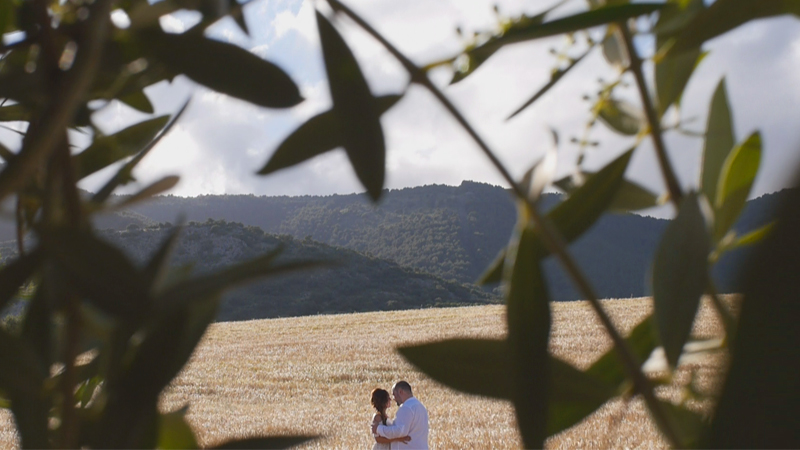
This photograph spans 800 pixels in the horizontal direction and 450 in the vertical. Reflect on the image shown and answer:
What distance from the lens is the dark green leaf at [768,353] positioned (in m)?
0.08

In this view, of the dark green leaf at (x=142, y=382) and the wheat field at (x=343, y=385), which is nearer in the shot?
the dark green leaf at (x=142, y=382)

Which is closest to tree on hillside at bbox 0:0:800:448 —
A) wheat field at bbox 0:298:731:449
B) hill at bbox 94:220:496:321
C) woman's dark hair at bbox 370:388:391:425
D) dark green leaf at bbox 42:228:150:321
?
dark green leaf at bbox 42:228:150:321

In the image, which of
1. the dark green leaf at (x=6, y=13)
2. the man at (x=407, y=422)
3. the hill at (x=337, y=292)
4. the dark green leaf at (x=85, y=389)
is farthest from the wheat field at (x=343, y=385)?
the dark green leaf at (x=6, y=13)

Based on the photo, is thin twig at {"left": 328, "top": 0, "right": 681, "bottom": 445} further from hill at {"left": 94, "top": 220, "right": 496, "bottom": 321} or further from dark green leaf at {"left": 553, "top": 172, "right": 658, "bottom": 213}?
hill at {"left": 94, "top": 220, "right": 496, "bottom": 321}

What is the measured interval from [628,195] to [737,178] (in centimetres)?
5

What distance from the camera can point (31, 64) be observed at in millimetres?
255

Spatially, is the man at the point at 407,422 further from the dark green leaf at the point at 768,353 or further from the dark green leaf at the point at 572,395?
the dark green leaf at the point at 768,353

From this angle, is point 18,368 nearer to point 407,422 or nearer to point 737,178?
point 737,178

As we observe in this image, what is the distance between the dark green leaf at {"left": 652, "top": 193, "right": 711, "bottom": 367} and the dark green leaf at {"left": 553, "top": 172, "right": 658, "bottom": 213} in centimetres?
8

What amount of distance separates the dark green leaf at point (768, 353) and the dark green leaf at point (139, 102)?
0.31m

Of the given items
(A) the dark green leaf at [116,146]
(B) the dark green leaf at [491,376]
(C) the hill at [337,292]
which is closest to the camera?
(B) the dark green leaf at [491,376]

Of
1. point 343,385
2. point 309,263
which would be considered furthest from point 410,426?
point 343,385

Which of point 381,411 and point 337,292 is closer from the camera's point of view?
point 381,411

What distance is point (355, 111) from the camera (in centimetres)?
18
